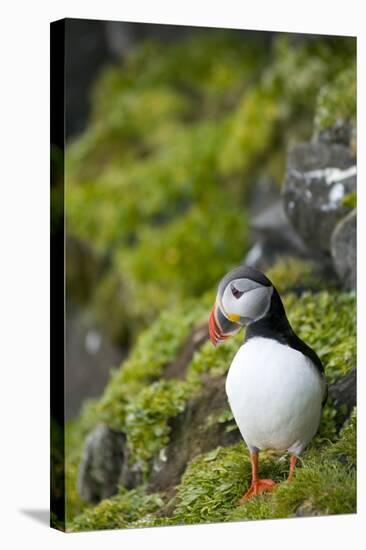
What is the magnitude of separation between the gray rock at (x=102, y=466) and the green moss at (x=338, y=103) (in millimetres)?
2002

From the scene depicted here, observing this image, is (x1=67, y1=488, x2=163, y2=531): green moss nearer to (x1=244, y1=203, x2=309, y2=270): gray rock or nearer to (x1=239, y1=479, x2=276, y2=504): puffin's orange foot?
(x1=239, y1=479, x2=276, y2=504): puffin's orange foot

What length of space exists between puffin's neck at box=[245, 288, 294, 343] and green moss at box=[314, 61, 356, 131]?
1.39 metres

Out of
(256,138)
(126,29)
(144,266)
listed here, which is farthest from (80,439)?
(126,29)

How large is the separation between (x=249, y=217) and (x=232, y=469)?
355cm

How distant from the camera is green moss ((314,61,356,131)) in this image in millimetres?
4746

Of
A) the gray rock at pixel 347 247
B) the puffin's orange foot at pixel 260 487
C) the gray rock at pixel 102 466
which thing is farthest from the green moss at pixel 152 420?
the gray rock at pixel 347 247

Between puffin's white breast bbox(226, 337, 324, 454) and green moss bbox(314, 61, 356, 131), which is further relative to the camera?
green moss bbox(314, 61, 356, 131)

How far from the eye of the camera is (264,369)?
3.72 meters

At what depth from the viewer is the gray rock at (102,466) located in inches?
182

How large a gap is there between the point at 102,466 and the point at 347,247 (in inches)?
66.5

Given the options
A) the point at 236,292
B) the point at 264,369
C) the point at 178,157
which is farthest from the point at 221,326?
the point at 178,157

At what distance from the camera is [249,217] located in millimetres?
7250

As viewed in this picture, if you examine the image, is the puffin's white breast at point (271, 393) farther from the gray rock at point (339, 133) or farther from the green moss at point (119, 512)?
the gray rock at point (339, 133)

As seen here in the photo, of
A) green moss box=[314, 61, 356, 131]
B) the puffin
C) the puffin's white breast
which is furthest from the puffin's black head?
green moss box=[314, 61, 356, 131]
